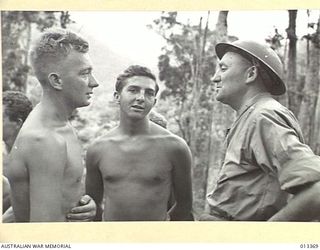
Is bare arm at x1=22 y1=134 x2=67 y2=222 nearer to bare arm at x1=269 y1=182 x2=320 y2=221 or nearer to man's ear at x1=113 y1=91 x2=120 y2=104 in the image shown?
man's ear at x1=113 y1=91 x2=120 y2=104

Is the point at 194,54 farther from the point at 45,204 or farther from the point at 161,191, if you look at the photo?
the point at 45,204

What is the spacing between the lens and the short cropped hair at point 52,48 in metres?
2.98

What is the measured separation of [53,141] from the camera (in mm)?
2947

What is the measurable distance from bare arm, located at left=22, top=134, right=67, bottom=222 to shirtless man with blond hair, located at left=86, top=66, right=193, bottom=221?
0.13m

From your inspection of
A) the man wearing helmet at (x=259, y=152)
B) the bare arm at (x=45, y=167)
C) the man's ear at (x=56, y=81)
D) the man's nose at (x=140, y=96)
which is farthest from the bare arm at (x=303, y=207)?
the man's ear at (x=56, y=81)

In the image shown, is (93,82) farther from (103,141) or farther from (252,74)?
(252,74)

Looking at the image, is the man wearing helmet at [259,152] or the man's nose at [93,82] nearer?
the man wearing helmet at [259,152]

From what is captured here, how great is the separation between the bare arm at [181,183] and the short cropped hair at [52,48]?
0.60 meters

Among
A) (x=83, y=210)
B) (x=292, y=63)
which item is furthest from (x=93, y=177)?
(x=292, y=63)

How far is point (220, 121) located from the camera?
3061 millimetres

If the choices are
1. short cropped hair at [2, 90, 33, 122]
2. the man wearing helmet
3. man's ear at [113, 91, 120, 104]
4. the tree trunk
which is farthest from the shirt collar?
short cropped hair at [2, 90, 33, 122]

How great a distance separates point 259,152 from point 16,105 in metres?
1.06

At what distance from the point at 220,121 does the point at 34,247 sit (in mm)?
971

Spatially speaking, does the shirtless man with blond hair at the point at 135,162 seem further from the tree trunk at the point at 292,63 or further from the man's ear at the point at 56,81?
the tree trunk at the point at 292,63
